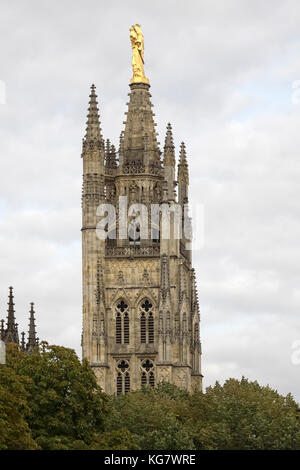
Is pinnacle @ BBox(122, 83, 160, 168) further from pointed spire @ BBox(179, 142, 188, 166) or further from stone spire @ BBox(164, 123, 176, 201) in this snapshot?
pointed spire @ BBox(179, 142, 188, 166)

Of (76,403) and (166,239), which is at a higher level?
(166,239)

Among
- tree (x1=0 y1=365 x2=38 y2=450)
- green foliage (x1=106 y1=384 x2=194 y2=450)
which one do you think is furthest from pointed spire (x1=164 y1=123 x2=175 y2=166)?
tree (x1=0 y1=365 x2=38 y2=450)

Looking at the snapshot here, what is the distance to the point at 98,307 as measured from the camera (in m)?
169

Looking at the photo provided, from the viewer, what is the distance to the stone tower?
169 metres

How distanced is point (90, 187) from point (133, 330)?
427 inches

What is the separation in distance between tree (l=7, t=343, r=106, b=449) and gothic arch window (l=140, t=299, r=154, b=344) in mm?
57181

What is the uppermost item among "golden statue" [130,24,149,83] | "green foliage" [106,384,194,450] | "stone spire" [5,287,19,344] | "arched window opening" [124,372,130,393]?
"golden statue" [130,24,149,83]

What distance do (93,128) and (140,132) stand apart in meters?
4.80

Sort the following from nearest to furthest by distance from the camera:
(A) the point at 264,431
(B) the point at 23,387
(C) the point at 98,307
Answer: (B) the point at 23,387 < (A) the point at 264,431 < (C) the point at 98,307

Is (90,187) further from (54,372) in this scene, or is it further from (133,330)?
(54,372)

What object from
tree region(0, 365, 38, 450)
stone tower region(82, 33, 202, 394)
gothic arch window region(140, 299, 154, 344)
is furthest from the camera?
gothic arch window region(140, 299, 154, 344)

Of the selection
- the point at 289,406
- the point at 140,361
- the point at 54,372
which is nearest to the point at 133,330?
Answer: the point at 140,361
